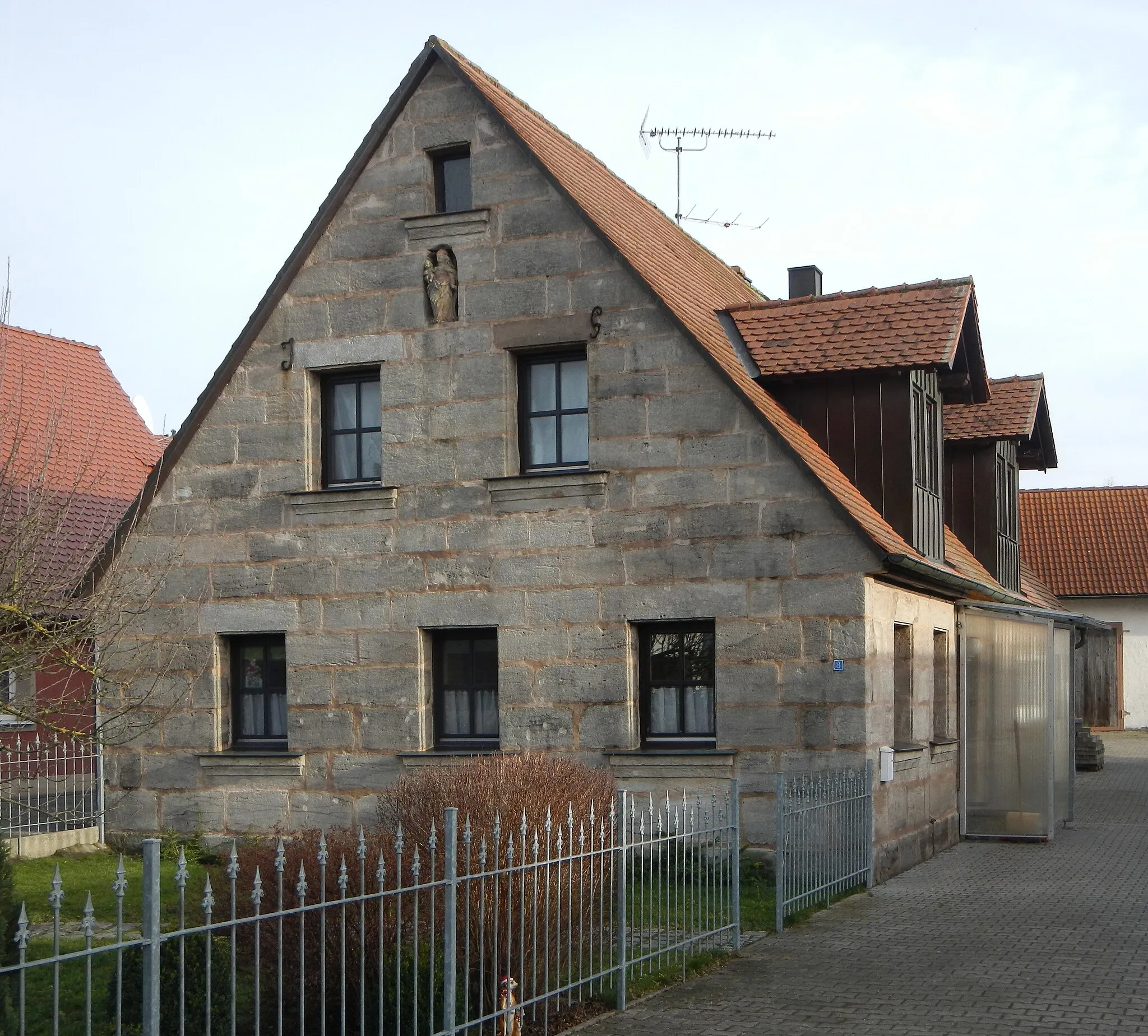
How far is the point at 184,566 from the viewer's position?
658 inches

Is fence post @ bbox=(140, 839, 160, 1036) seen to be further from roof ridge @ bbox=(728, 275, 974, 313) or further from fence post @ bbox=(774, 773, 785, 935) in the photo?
roof ridge @ bbox=(728, 275, 974, 313)

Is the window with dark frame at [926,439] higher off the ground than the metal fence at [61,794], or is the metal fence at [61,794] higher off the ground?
the window with dark frame at [926,439]

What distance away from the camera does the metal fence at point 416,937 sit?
676 cm

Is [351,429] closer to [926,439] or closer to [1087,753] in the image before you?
[926,439]

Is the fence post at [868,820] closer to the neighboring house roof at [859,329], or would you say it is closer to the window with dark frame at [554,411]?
the window with dark frame at [554,411]

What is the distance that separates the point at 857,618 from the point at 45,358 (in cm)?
1755

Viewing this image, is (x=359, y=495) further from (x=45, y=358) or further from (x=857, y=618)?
(x=45, y=358)

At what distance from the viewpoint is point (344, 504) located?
52.7 ft

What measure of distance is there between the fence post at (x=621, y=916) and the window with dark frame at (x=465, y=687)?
636 centimetres

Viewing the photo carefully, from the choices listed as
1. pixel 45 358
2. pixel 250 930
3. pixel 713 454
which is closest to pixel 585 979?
pixel 250 930

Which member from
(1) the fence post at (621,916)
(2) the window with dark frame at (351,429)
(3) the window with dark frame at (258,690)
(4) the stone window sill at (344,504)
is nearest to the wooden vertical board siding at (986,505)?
(2) the window with dark frame at (351,429)

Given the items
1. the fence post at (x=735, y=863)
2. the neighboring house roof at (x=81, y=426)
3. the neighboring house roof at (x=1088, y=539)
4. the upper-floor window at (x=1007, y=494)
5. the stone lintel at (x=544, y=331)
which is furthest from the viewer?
the neighboring house roof at (x=1088, y=539)

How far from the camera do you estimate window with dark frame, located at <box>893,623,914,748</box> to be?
16.3 metres

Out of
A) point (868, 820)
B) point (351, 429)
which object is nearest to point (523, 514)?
point (351, 429)
